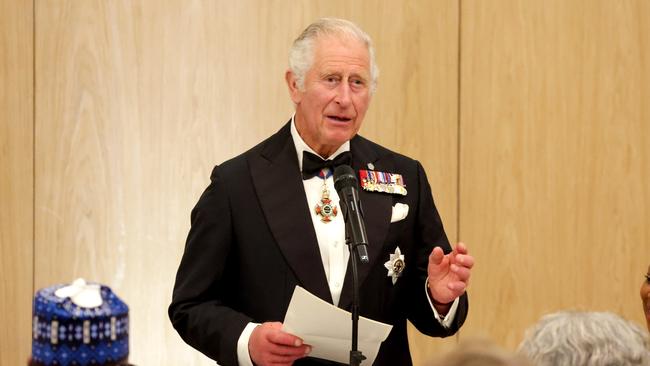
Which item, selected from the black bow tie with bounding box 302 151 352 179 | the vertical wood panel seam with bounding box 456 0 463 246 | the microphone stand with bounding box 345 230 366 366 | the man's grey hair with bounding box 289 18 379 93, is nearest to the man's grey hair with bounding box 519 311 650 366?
the microphone stand with bounding box 345 230 366 366

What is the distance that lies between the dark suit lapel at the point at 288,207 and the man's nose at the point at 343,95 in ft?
0.71

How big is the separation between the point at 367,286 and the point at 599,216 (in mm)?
2193

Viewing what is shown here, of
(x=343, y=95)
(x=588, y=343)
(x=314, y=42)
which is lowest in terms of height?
(x=588, y=343)

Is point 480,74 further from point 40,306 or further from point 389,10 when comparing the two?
point 40,306

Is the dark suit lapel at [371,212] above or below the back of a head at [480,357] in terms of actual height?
above

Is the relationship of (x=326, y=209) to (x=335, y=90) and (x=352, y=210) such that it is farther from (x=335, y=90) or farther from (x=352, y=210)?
(x=352, y=210)

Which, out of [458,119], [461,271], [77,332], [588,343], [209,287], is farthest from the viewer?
[458,119]

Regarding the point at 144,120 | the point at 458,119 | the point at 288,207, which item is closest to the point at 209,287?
the point at 288,207

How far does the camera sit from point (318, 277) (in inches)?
115

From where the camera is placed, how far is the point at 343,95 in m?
3.00
